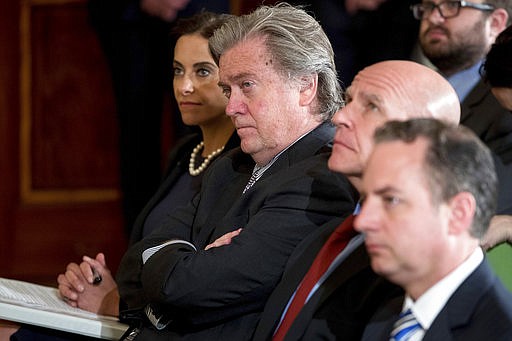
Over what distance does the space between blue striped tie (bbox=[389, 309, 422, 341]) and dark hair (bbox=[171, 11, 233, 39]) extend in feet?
5.84

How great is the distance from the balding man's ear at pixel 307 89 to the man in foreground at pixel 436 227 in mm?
802

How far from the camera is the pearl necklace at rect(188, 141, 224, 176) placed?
338 cm

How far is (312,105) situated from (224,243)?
1.42ft

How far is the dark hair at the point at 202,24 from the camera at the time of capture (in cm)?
345

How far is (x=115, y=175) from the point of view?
5.55 metres

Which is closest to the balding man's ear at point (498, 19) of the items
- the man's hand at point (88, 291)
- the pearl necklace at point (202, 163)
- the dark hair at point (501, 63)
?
the dark hair at point (501, 63)

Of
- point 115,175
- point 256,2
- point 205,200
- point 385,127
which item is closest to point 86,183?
point 115,175

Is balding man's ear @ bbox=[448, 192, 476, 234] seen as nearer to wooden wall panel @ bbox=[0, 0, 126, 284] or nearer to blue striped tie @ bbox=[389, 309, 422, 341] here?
blue striped tie @ bbox=[389, 309, 422, 341]

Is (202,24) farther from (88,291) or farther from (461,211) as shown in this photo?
(461,211)

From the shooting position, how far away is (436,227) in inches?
68.0

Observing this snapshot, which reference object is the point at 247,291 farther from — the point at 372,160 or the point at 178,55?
the point at 178,55

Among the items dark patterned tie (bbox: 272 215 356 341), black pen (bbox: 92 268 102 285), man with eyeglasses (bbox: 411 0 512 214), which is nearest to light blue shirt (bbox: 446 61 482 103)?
man with eyeglasses (bbox: 411 0 512 214)

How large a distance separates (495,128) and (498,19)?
27.7 inches

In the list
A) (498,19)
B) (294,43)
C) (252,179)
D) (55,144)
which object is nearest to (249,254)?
(252,179)
